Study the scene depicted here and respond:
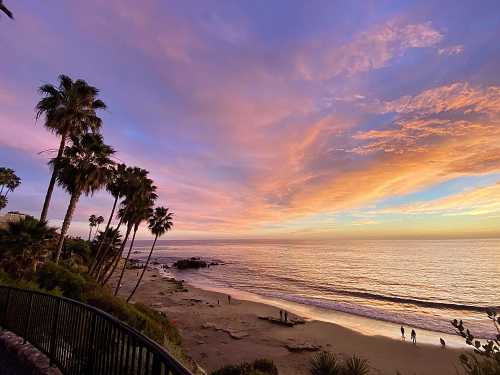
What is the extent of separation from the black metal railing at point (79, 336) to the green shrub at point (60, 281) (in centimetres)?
1034

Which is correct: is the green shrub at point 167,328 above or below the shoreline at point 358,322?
above

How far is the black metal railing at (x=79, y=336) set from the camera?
3.39 meters

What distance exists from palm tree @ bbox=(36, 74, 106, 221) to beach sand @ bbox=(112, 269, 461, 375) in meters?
17.7

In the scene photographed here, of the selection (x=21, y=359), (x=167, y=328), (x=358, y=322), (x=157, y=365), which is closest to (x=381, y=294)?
(x=358, y=322)

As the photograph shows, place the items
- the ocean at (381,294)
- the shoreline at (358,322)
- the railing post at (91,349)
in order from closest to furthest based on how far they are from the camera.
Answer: the railing post at (91,349) < the shoreline at (358,322) < the ocean at (381,294)

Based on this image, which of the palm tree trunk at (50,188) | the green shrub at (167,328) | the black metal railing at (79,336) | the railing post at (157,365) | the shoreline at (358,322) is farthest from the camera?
the shoreline at (358,322)

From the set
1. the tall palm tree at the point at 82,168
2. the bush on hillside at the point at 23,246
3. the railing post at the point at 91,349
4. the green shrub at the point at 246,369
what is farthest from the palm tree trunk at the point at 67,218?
the railing post at the point at 91,349

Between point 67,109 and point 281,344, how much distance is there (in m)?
26.7

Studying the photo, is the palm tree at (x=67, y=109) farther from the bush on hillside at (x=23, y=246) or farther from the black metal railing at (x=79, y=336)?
the black metal railing at (x=79, y=336)

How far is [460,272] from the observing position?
65.5m

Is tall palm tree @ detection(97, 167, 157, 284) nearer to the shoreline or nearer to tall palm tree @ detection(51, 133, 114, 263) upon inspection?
tall palm tree @ detection(51, 133, 114, 263)

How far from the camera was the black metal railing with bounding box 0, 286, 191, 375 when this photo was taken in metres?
3.39

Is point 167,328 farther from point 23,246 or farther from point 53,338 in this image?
point 53,338

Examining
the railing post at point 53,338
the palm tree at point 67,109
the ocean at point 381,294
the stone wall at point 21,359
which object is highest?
the palm tree at point 67,109
